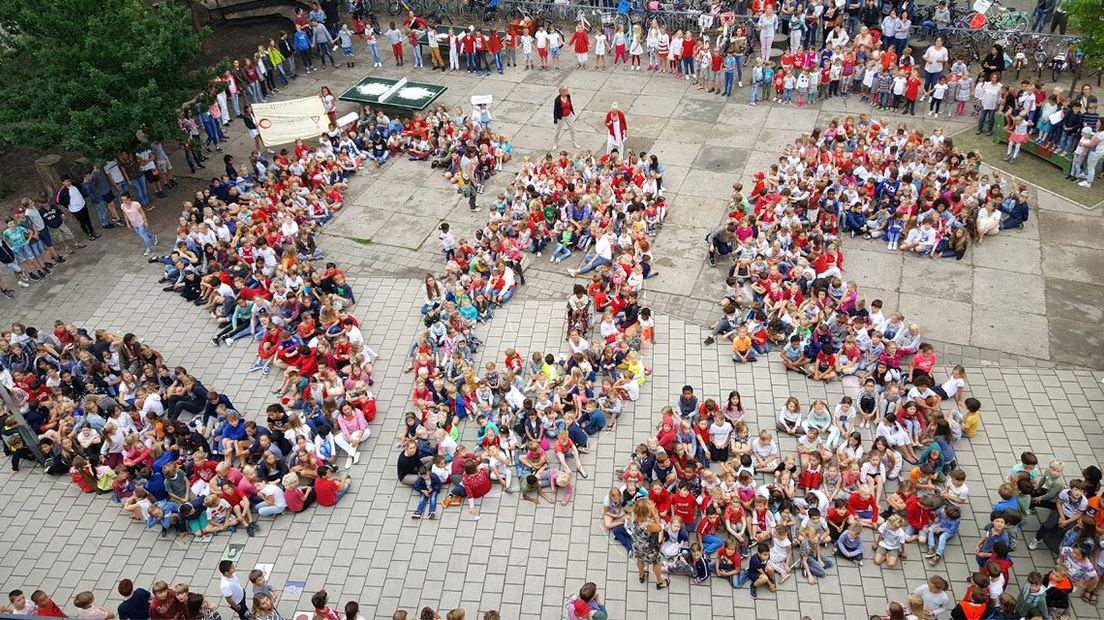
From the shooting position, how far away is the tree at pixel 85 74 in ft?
64.6

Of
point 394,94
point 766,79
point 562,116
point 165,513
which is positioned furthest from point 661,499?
point 394,94

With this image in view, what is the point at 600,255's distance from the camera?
61.1 feet

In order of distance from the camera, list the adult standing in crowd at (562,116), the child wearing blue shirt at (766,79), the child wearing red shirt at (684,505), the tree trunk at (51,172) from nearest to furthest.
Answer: the child wearing red shirt at (684,505) → the tree trunk at (51,172) → the adult standing in crowd at (562,116) → the child wearing blue shirt at (766,79)

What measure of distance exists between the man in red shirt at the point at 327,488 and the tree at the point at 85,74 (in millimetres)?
11087

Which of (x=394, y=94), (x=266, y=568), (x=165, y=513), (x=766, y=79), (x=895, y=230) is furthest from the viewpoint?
(x=394, y=94)

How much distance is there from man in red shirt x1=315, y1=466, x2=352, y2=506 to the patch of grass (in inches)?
686

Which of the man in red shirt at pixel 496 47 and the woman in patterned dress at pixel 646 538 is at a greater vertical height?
the man in red shirt at pixel 496 47

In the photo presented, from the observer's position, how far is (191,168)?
24609 millimetres

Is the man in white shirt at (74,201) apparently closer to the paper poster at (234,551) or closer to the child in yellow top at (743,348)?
the paper poster at (234,551)

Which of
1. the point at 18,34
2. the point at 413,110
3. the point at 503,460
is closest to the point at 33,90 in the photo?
the point at 18,34

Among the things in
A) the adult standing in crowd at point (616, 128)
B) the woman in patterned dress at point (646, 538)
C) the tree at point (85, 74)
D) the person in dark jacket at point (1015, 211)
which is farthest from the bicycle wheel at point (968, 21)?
the tree at point (85, 74)

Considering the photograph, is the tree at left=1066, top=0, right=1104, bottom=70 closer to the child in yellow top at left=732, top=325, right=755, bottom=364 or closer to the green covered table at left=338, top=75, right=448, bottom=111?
the child in yellow top at left=732, top=325, right=755, bottom=364

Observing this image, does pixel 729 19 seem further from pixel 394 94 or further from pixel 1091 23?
pixel 394 94

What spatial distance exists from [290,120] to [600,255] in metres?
10.6
